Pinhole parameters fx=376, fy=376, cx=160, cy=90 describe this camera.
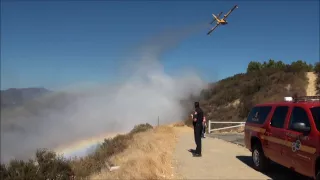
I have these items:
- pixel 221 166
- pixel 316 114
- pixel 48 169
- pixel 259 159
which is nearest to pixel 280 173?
pixel 259 159

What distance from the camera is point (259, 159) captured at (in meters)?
10.9

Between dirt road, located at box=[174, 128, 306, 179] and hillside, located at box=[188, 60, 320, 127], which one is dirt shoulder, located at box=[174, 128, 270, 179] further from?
hillside, located at box=[188, 60, 320, 127]

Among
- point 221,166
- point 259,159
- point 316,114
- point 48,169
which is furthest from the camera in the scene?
point 48,169

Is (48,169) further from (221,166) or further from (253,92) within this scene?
(253,92)

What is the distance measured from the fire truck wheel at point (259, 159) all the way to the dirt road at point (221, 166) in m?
0.18

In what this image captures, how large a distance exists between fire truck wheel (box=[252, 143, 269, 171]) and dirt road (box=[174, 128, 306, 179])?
18 cm

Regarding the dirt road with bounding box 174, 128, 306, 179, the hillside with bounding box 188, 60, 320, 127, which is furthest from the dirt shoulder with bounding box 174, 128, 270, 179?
the hillside with bounding box 188, 60, 320, 127

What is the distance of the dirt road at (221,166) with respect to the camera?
10341 millimetres

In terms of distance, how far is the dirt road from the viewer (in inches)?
407

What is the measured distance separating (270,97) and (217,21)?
18.2 metres

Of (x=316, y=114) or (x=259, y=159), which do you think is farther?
(x=259, y=159)

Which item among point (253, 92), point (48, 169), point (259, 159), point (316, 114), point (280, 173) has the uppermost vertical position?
point (253, 92)

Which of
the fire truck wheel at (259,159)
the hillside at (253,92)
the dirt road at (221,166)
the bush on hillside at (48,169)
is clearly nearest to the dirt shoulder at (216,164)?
→ the dirt road at (221,166)

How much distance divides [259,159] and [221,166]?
1.45m
